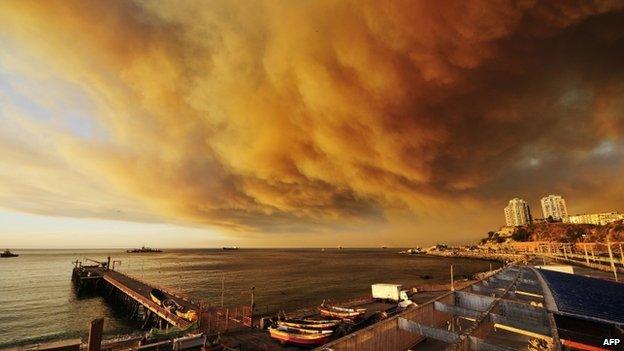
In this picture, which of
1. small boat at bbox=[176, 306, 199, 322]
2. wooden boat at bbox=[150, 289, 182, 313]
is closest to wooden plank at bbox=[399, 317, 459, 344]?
small boat at bbox=[176, 306, 199, 322]

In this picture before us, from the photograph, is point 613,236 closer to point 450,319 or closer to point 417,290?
point 417,290

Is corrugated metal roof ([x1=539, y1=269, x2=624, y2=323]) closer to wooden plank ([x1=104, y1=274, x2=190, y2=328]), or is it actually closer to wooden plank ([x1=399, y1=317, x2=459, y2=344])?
wooden plank ([x1=399, y1=317, x2=459, y2=344])

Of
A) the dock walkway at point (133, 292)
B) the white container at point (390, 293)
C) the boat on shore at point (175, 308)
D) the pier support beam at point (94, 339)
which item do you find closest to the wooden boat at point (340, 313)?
the white container at point (390, 293)

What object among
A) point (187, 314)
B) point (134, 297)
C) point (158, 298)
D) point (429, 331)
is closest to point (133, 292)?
point (134, 297)

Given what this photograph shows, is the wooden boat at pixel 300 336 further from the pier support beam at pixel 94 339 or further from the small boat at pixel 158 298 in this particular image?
the small boat at pixel 158 298

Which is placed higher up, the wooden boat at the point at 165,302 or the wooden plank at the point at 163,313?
the wooden boat at the point at 165,302

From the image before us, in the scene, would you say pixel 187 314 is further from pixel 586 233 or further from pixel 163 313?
pixel 586 233
